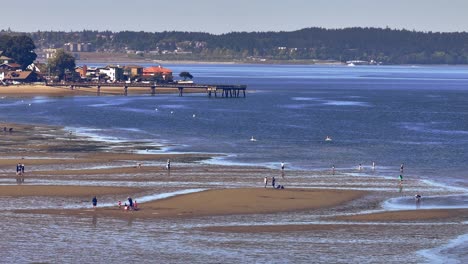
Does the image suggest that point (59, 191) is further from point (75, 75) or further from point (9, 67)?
point (75, 75)

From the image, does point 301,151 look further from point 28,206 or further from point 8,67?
point 8,67

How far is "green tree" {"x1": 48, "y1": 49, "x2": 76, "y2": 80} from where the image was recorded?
186250 millimetres

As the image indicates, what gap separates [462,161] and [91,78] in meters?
124

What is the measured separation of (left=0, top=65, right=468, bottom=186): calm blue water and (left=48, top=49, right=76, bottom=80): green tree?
2253 centimetres

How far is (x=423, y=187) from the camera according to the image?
6322 centimetres

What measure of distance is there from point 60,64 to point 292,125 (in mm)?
84943

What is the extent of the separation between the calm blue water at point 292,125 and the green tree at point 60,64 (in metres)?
22.5

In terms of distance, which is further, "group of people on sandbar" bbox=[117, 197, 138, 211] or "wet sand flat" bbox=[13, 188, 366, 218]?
"group of people on sandbar" bbox=[117, 197, 138, 211]

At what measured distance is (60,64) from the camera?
187 meters

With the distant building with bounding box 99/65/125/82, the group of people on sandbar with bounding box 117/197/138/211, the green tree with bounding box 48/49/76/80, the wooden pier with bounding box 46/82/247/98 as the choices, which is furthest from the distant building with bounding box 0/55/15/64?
the group of people on sandbar with bounding box 117/197/138/211

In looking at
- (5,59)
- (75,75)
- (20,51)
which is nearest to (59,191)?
(75,75)

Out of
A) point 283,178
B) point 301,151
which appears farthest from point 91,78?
point 283,178

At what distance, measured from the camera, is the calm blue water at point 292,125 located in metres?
78.4

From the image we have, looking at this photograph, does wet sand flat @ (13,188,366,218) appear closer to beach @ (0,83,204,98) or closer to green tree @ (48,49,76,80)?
beach @ (0,83,204,98)
